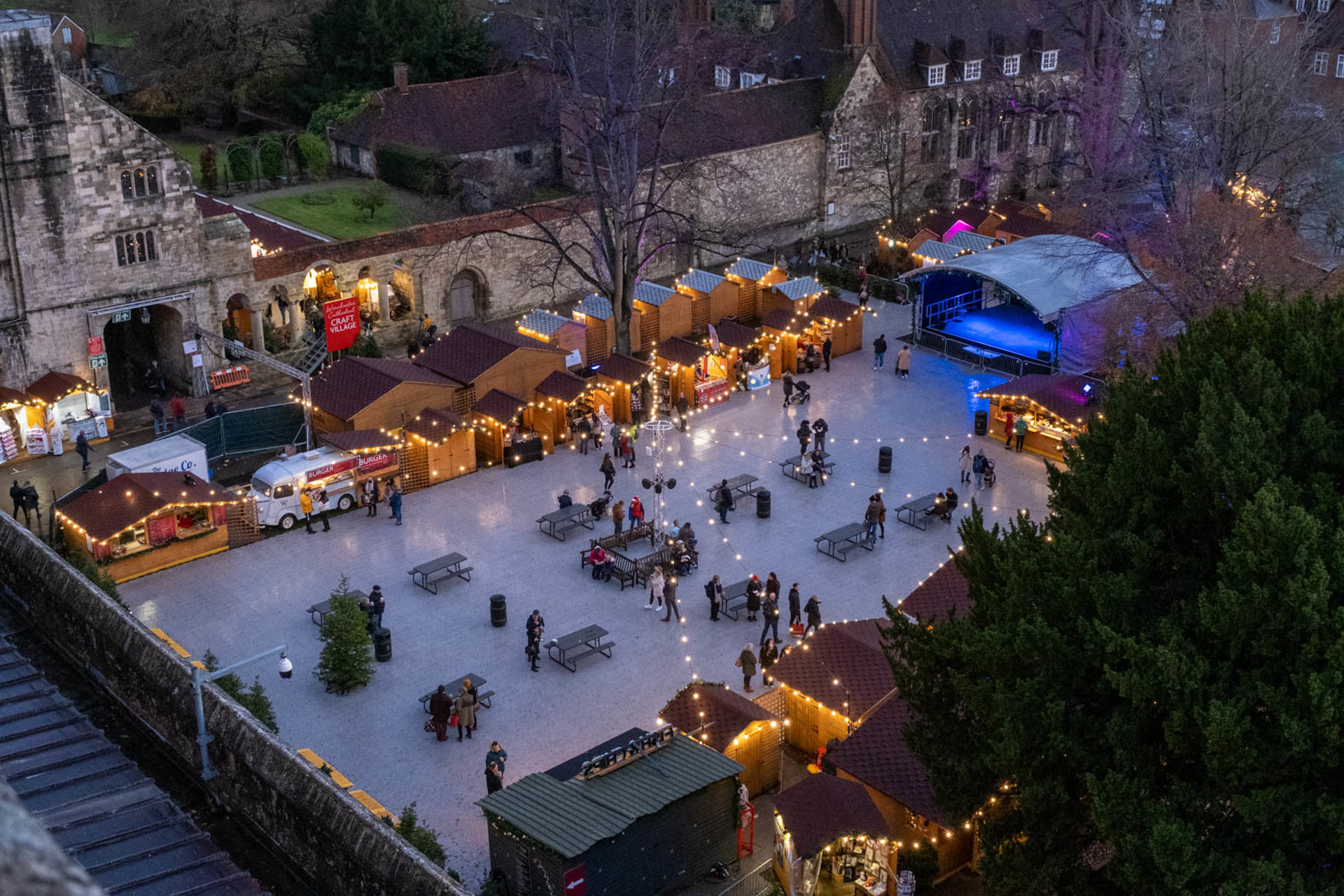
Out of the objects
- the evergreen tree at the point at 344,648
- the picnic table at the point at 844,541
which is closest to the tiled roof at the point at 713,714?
the evergreen tree at the point at 344,648

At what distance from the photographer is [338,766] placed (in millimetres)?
24438

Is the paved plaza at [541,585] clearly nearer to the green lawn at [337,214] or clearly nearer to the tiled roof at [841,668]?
the tiled roof at [841,668]

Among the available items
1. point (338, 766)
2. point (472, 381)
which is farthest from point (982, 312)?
point (338, 766)

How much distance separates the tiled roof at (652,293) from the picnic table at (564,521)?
37.9 ft

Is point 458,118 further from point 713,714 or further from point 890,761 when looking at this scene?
point 890,761

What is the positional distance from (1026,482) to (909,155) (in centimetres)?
2280

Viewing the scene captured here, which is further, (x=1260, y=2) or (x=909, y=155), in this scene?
(x=1260, y=2)

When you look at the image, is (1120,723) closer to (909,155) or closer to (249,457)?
(249,457)

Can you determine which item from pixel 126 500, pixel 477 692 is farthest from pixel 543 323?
pixel 477 692

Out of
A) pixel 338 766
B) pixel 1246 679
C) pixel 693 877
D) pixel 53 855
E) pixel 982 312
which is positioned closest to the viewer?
pixel 53 855

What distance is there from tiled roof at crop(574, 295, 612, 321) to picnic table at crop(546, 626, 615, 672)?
52.6 feet

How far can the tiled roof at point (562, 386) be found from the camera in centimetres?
3788

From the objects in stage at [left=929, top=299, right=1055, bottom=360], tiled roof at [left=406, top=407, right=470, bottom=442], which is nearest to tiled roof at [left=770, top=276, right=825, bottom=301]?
stage at [left=929, top=299, right=1055, bottom=360]

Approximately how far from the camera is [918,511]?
33469 mm
